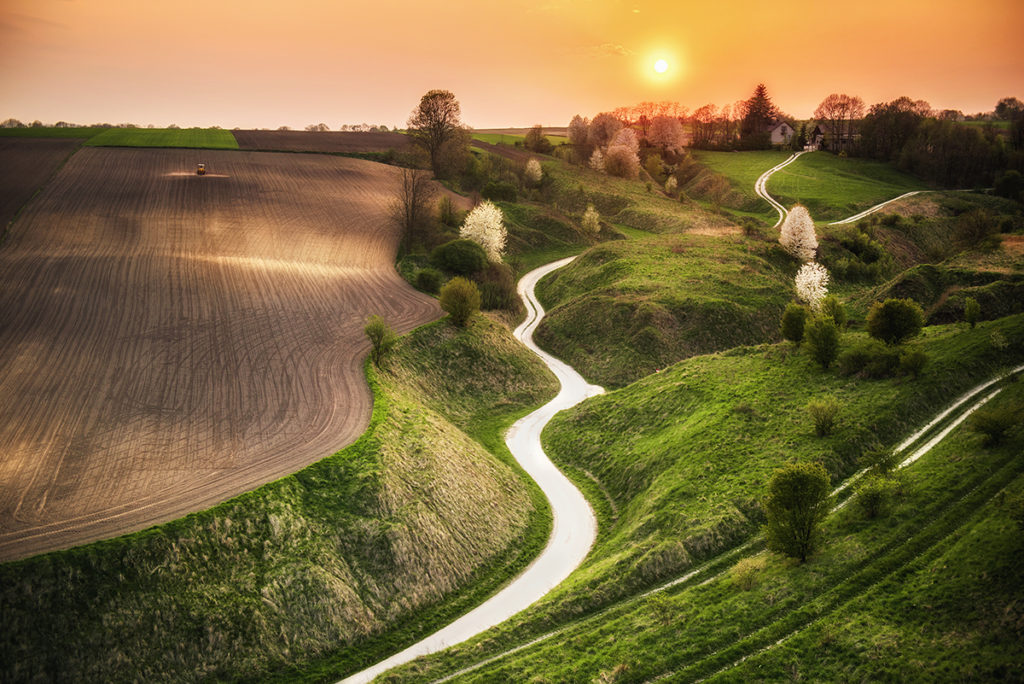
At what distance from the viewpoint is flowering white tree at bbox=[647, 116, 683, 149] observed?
15775 cm

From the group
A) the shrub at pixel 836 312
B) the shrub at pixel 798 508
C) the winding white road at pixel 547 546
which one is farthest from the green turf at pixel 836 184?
the shrub at pixel 798 508

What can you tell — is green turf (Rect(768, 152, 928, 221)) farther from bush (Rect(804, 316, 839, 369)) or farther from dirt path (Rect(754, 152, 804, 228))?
bush (Rect(804, 316, 839, 369))

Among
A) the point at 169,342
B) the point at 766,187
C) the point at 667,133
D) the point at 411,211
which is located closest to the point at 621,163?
the point at 667,133

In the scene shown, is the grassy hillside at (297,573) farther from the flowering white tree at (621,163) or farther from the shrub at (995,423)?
the flowering white tree at (621,163)

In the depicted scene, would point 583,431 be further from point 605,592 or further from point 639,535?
point 605,592

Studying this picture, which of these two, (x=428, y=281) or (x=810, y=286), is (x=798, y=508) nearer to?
(x=810, y=286)

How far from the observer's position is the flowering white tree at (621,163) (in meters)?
138

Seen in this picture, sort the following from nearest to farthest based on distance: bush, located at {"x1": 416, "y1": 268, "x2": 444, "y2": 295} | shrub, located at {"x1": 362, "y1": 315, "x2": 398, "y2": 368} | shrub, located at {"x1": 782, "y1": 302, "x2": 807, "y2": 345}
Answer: shrub, located at {"x1": 782, "y1": 302, "x2": 807, "y2": 345}
shrub, located at {"x1": 362, "y1": 315, "x2": 398, "y2": 368}
bush, located at {"x1": 416, "y1": 268, "x2": 444, "y2": 295}

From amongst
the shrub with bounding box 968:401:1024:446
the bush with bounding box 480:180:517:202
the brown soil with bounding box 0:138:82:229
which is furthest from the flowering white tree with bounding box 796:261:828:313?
the brown soil with bounding box 0:138:82:229

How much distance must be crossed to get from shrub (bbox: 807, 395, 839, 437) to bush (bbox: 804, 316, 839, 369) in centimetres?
744

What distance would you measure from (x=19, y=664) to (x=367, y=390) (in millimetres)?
23001

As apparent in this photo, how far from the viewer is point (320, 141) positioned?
5039 inches

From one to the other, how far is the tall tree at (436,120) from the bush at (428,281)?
47.5m

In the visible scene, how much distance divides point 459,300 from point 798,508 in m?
36.2
